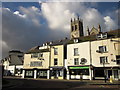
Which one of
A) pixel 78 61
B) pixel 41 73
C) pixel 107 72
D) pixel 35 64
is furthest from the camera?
pixel 35 64

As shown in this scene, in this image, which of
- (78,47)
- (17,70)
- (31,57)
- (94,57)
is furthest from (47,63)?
(17,70)

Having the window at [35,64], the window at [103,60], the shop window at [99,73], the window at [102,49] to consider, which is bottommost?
the shop window at [99,73]

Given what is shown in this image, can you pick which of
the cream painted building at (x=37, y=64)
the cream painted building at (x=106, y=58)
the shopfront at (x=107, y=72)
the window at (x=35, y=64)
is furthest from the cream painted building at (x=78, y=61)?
the window at (x=35, y=64)

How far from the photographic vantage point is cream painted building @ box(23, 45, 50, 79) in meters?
40.1

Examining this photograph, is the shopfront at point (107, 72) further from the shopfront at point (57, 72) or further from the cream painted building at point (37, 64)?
the cream painted building at point (37, 64)

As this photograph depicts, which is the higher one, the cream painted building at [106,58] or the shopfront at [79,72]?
the cream painted building at [106,58]

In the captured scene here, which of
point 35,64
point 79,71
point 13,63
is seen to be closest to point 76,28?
point 13,63

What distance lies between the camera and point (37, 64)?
4162 cm

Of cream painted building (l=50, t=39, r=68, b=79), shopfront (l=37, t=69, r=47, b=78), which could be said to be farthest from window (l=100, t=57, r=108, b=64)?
shopfront (l=37, t=69, r=47, b=78)

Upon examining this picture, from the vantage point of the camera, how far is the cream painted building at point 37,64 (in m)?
40.1

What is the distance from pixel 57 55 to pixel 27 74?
36.1 feet

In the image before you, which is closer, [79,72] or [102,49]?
[102,49]

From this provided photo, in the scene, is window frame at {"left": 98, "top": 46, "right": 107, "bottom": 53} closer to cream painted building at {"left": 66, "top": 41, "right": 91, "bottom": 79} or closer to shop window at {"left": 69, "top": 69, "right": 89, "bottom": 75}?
cream painted building at {"left": 66, "top": 41, "right": 91, "bottom": 79}

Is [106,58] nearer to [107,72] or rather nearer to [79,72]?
[107,72]
